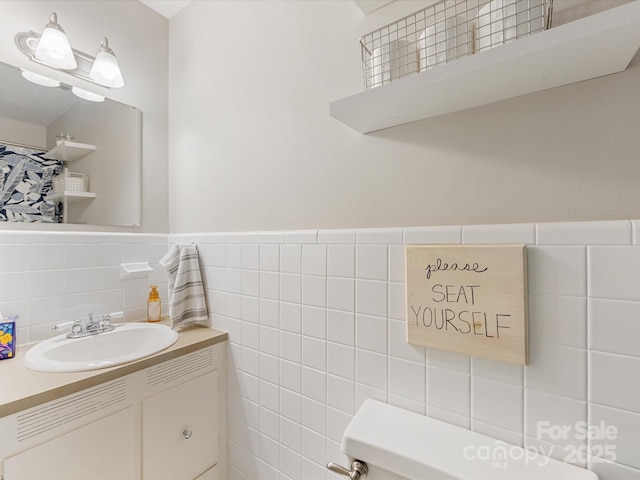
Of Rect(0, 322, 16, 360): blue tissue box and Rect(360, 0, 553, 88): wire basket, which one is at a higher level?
Rect(360, 0, 553, 88): wire basket

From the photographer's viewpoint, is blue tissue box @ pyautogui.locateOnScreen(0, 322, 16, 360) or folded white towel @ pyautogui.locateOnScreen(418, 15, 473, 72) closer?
folded white towel @ pyautogui.locateOnScreen(418, 15, 473, 72)

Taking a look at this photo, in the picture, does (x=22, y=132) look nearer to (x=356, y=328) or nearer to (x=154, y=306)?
(x=154, y=306)

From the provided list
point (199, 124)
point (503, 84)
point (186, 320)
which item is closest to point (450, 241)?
point (503, 84)

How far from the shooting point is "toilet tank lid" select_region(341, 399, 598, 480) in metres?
0.60

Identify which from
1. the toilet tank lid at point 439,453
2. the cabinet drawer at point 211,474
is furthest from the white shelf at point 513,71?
the cabinet drawer at point 211,474

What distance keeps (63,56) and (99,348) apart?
1.19 metres

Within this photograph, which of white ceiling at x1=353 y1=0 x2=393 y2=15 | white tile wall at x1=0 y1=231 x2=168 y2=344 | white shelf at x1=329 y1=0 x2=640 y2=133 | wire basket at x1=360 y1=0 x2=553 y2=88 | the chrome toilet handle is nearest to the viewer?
white shelf at x1=329 y1=0 x2=640 y2=133

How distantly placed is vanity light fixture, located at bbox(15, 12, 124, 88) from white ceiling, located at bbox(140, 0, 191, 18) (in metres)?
0.40

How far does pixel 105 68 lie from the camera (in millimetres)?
1285

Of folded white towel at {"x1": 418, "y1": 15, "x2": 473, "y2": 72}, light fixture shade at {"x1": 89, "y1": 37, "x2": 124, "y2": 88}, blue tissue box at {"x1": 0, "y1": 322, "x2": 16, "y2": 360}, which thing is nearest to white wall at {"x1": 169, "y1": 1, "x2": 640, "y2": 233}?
folded white towel at {"x1": 418, "y1": 15, "x2": 473, "y2": 72}

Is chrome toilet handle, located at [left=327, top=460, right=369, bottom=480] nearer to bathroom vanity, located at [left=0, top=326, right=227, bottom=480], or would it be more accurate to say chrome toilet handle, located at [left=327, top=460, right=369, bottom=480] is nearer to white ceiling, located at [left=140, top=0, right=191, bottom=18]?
bathroom vanity, located at [left=0, top=326, right=227, bottom=480]

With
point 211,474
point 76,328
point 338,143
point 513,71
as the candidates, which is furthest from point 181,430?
point 513,71

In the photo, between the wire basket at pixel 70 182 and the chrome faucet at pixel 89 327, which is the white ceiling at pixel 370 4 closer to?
the wire basket at pixel 70 182

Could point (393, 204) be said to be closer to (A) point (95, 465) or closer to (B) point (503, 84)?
(B) point (503, 84)
